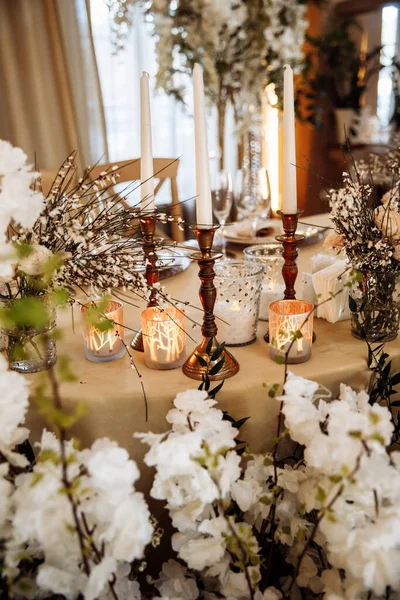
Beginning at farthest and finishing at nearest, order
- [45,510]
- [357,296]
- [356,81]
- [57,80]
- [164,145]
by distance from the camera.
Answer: [356,81], [164,145], [57,80], [357,296], [45,510]

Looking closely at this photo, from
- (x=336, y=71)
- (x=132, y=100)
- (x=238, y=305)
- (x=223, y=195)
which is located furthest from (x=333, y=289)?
(x=336, y=71)

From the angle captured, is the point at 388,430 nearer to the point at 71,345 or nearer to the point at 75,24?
the point at 71,345

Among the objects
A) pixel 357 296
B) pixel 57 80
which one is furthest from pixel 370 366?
pixel 57 80

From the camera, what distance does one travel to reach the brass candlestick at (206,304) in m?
0.91

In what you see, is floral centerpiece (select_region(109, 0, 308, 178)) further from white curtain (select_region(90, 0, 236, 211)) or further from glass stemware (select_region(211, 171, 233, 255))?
glass stemware (select_region(211, 171, 233, 255))

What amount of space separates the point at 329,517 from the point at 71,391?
1.66 ft

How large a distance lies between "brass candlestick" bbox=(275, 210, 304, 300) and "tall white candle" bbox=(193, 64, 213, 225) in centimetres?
20

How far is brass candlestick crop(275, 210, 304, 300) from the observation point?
3.47ft

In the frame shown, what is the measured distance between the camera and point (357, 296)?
1.06m

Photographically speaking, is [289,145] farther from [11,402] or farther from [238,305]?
[11,402]

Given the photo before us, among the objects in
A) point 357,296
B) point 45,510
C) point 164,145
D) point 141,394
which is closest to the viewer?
point 45,510

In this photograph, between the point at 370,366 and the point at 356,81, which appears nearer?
the point at 370,366

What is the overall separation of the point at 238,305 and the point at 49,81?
2.70m

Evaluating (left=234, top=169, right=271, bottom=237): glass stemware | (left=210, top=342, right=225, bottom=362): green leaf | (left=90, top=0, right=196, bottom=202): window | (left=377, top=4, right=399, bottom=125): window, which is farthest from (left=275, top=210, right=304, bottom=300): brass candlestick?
(left=377, top=4, right=399, bottom=125): window
